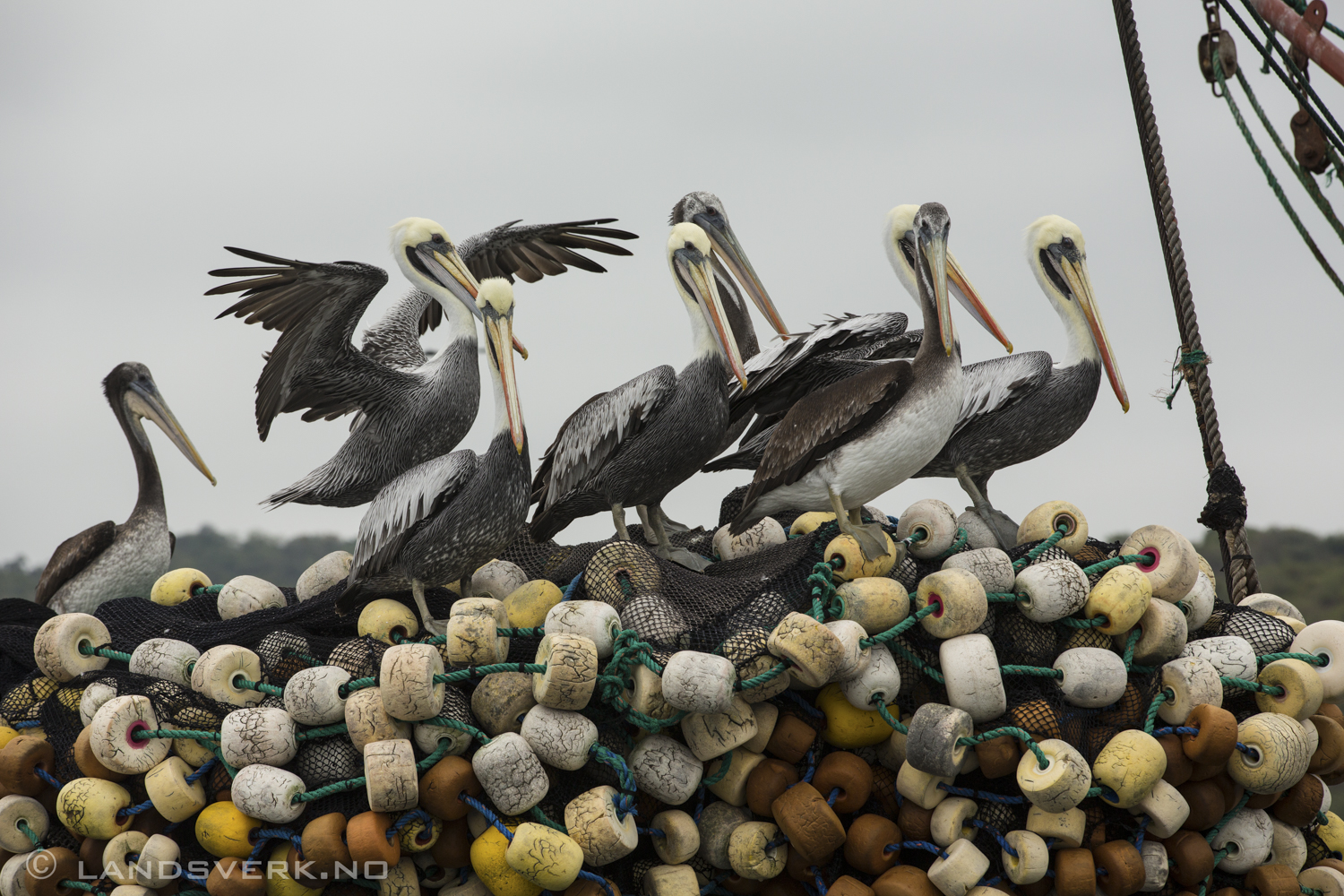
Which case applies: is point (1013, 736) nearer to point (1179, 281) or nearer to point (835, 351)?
point (835, 351)

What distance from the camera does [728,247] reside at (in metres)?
5.44

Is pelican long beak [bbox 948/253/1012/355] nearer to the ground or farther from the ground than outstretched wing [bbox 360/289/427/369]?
nearer to the ground

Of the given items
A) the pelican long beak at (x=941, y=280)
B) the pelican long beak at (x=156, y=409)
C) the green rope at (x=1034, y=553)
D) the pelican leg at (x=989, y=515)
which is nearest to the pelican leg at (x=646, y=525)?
the pelican leg at (x=989, y=515)

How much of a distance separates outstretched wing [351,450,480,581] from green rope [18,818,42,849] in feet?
3.89

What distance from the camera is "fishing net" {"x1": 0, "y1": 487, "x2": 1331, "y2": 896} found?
10.8ft

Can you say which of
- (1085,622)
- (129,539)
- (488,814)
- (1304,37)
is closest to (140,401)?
(129,539)

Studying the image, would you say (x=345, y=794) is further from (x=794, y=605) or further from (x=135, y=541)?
(x=135, y=541)

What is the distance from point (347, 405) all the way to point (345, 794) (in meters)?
2.04

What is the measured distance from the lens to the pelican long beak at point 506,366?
13.2ft

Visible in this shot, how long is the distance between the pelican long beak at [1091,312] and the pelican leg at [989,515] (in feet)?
2.21

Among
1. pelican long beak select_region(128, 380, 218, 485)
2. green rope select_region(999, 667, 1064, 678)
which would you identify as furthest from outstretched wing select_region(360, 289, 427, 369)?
green rope select_region(999, 667, 1064, 678)

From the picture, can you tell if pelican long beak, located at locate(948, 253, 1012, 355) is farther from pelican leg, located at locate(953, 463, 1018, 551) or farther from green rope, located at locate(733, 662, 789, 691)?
green rope, located at locate(733, 662, 789, 691)

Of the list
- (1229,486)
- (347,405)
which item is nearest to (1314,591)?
(1229,486)

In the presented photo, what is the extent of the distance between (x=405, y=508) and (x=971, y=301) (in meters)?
2.29
